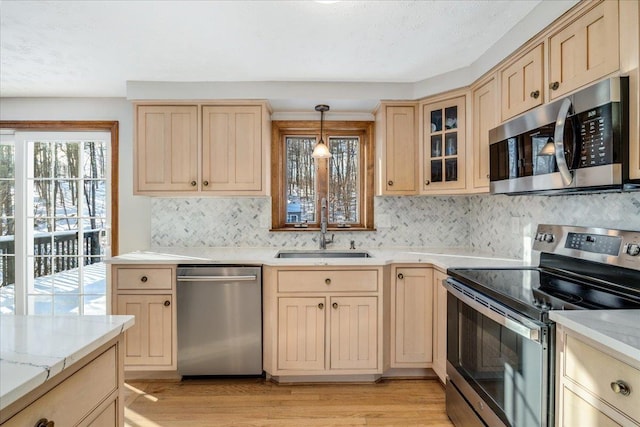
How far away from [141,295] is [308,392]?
4.47ft

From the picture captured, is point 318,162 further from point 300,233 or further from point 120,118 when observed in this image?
point 120,118

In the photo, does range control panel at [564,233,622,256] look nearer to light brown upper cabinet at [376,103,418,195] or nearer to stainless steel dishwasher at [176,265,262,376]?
light brown upper cabinet at [376,103,418,195]

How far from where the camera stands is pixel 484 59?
232 cm

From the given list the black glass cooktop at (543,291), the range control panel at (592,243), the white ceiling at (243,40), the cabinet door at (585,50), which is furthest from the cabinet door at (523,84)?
the black glass cooktop at (543,291)

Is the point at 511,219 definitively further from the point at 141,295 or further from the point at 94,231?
the point at 94,231

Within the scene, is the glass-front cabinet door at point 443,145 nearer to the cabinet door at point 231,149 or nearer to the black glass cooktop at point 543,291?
the black glass cooktop at point 543,291

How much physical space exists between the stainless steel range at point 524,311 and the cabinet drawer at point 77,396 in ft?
4.70

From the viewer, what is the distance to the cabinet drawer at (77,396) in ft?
2.57

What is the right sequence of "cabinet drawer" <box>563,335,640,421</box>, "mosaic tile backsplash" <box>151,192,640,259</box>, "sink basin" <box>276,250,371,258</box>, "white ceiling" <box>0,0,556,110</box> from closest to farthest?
"cabinet drawer" <box>563,335,640,421</box>
"white ceiling" <box>0,0,556,110</box>
"sink basin" <box>276,250,371,258</box>
"mosaic tile backsplash" <box>151,192,640,259</box>

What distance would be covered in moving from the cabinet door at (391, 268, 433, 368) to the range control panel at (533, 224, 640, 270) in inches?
30.8

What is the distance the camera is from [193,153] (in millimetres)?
2791

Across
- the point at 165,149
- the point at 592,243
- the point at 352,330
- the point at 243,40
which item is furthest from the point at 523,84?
the point at 165,149

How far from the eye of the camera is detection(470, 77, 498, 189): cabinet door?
2277mm

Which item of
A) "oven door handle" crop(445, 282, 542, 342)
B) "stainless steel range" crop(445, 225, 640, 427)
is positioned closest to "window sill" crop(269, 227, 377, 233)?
"stainless steel range" crop(445, 225, 640, 427)
